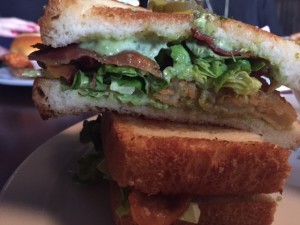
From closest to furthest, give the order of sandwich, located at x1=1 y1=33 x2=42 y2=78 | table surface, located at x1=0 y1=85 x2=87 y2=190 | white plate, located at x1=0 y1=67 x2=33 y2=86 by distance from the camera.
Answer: table surface, located at x1=0 y1=85 x2=87 y2=190
white plate, located at x1=0 y1=67 x2=33 y2=86
sandwich, located at x1=1 y1=33 x2=42 y2=78

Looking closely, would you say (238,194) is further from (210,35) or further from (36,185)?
(36,185)

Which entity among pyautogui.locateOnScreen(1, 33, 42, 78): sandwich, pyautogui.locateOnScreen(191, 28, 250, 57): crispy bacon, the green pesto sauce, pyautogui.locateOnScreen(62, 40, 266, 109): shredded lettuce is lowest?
pyautogui.locateOnScreen(1, 33, 42, 78): sandwich

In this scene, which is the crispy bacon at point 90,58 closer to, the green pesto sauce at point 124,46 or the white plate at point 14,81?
the green pesto sauce at point 124,46

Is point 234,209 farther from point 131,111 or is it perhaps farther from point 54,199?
point 54,199

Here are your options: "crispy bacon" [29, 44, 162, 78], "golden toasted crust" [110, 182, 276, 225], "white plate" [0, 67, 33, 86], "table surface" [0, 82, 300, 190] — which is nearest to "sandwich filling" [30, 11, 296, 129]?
"crispy bacon" [29, 44, 162, 78]

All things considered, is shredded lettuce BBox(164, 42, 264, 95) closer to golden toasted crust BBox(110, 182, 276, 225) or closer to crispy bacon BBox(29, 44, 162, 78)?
crispy bacon BBox(29, 44, 162, 78)

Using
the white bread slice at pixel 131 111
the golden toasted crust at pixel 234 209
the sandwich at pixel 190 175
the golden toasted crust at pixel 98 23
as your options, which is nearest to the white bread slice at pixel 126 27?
the golden toasted crust at pixel 98 23
